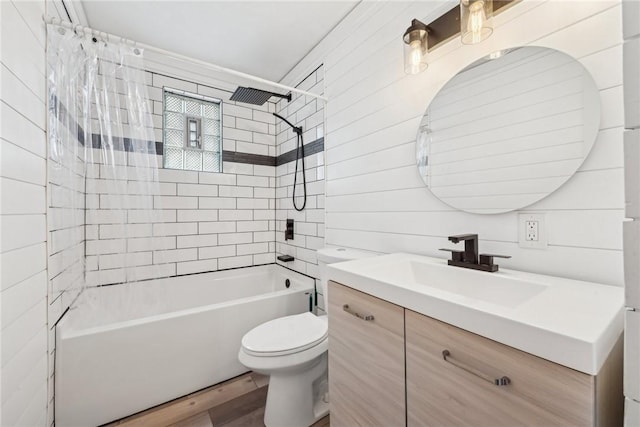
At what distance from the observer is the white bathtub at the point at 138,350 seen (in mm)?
1411

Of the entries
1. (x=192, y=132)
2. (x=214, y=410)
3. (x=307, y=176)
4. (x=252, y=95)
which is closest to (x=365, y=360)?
(x=214, y=410)

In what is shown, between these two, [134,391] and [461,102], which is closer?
[461,102]

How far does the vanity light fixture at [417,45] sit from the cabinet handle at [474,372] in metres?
1.29

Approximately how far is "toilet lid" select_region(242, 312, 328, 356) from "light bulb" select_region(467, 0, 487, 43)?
5.33 ft

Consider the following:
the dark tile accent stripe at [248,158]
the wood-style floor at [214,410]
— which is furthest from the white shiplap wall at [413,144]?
the wood-style floor at [214,410]

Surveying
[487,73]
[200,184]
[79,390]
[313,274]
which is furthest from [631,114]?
[200,184]

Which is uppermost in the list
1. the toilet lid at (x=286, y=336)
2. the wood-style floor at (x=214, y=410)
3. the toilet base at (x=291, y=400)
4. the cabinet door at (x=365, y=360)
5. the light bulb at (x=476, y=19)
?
the light bulb at (x=476, y=19)

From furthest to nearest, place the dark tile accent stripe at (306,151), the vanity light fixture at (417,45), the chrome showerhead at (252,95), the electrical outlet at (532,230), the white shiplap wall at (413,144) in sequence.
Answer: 1. the dark tile accent stripe at (306,151)
2. the chrome showerhead at (252,95)
3. the vanity light fixture at (417,45)
4. the electrical outlet at (532,230)
5. the white shiplap wall at (413,144)

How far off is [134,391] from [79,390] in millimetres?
261

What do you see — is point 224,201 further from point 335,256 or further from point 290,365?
point 290,365

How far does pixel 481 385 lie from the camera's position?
631 millimetres

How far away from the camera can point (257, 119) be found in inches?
112

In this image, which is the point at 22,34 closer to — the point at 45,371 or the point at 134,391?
the point at 45,371

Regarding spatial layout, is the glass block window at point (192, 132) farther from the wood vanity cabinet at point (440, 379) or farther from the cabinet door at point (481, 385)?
the cabinet door at point (481, 385)
